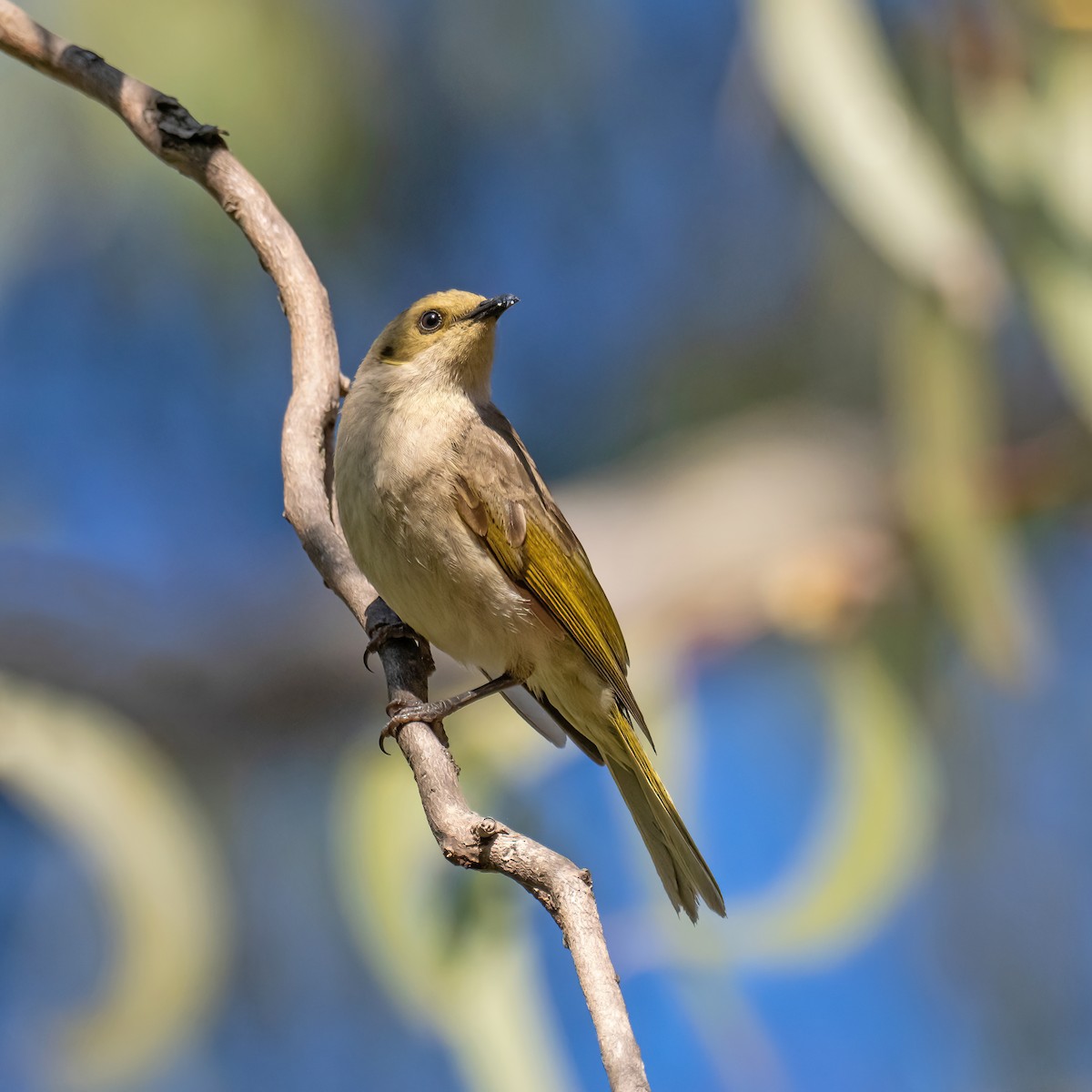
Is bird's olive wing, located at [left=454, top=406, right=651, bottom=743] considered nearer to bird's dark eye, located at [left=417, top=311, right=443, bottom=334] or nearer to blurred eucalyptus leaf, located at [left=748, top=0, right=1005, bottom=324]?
bird's dark eye, located at [left=417, top=311, right=443, bottom=334]

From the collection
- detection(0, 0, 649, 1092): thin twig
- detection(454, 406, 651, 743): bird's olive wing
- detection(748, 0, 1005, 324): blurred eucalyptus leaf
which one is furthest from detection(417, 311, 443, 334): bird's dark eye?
detection(748, 0, 1005, 324): blurred eucalyptus leaf

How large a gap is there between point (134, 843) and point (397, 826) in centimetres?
115

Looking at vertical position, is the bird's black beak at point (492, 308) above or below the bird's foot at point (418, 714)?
above

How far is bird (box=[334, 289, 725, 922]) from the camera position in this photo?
9.04ft

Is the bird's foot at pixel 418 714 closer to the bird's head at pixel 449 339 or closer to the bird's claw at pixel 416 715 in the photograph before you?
the bird's claw at pixel 416 715

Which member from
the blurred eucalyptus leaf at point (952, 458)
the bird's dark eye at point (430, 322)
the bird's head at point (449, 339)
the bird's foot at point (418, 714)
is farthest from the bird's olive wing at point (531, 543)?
the blurred eucalyptus leaf at point (952, 458)

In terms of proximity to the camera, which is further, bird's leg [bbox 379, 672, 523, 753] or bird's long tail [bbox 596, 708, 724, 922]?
bird's long tail [bbox 596, 708, 724, 922]

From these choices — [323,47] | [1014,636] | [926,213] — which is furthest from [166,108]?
[323,47]

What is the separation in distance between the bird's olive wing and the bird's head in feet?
0.43

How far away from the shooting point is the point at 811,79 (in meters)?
3.72

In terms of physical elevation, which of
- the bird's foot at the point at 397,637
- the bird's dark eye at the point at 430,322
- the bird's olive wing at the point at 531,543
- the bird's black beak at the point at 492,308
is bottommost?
the bird's foot at the point at 397,637

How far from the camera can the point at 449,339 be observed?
120 inches

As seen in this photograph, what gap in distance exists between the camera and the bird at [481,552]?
275 cm

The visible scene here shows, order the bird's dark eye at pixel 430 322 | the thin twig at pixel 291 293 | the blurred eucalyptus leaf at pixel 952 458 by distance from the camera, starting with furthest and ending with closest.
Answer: the blurred eucalyptus leaf at pixel 952 458, the bird's dark eye at pixel 430 322, the thin twig at pixel 291 293
